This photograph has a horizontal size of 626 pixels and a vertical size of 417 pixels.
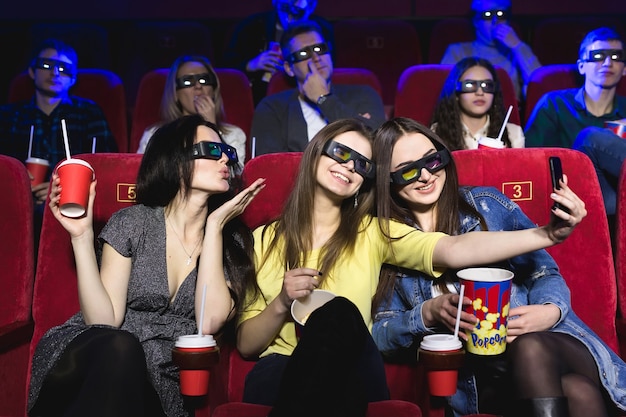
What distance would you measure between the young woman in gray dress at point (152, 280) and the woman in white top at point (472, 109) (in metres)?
0.83

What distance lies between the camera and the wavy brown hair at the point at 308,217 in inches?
56.4

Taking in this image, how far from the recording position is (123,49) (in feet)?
9.69

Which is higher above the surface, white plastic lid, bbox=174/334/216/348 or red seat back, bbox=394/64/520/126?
red seat back, bbox=394/64/520/126

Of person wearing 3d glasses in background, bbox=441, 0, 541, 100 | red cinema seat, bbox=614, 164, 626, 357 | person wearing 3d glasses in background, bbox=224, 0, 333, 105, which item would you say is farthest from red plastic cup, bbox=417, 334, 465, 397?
person wearing 3d glasses in background, bbox=441, 0, 541, 100

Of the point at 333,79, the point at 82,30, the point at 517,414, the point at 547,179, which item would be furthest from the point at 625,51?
the point at 82,30

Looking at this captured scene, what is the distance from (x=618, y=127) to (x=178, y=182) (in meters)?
1.06

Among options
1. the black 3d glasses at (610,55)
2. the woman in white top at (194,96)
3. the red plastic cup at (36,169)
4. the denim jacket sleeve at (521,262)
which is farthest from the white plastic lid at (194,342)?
the black 3d glasses at (610,55)

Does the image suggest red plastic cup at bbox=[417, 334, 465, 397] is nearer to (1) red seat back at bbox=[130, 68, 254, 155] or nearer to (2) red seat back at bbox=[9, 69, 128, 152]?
(1) red seat back at bbox=[130, 68, 254, 155]

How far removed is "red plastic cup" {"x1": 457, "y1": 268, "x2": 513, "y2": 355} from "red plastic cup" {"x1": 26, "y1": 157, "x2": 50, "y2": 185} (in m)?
1.06

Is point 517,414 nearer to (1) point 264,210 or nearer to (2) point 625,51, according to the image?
(1) point 264,210

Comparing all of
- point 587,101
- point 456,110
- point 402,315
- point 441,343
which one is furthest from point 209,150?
point 587,101

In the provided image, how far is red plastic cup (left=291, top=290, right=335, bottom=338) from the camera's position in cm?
128

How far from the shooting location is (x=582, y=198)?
151cm

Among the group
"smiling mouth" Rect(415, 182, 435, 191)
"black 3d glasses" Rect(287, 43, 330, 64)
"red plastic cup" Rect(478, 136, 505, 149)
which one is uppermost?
"black 3d glasses" Rect(287, 43, 330, 64)
